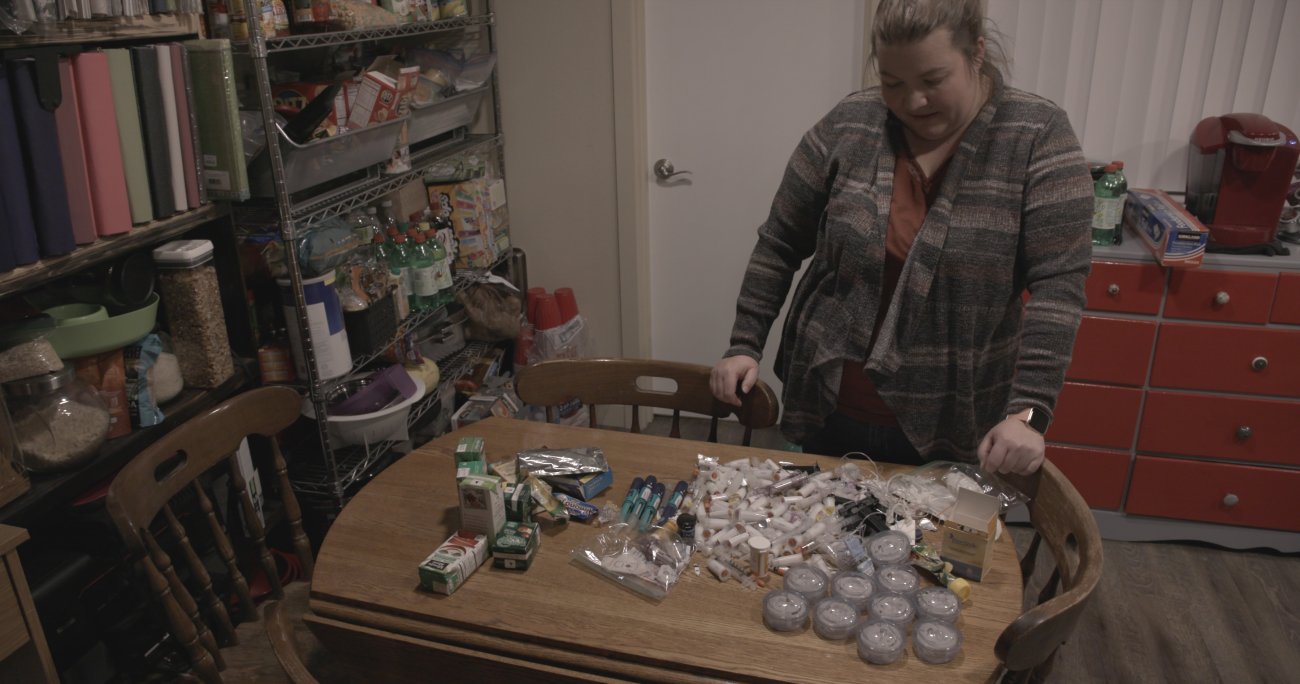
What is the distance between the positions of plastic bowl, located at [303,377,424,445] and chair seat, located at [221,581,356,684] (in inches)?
24.2

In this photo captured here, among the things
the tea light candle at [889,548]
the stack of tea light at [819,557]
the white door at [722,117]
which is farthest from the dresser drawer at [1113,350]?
the tea light candle at [889,548]

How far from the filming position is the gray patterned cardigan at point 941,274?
137cm

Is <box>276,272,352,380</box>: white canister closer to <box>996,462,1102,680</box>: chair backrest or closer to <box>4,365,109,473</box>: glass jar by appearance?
<box>4,365,109,473</box>: glass jar

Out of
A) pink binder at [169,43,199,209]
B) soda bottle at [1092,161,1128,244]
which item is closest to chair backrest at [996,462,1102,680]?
soda bottle at [1092,161,1128,244]

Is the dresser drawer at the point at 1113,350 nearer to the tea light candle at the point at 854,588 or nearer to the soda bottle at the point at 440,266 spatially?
the tea light candle at the point at 854,588

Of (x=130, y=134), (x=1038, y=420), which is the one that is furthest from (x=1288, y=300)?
(x=130, y=134)

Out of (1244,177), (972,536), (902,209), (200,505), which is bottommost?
(200,505)

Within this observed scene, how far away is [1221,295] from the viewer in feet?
7.90

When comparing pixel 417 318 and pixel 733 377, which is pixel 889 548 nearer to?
pixel 733 377

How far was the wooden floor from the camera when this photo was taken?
7.20 feet

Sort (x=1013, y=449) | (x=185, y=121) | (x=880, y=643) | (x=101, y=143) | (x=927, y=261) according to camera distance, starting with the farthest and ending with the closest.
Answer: (x=185, y=121)
(x=101, y=143)
(x=927, y=261)
(x=1013, y=449)
(x=880, y=643)

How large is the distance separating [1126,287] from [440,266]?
1.88 metres

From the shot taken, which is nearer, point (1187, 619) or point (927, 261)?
point (927, 261)

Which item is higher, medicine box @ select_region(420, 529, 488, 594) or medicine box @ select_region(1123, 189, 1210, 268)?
medicine box @ select_region(1123, 189, 1210, 268)
